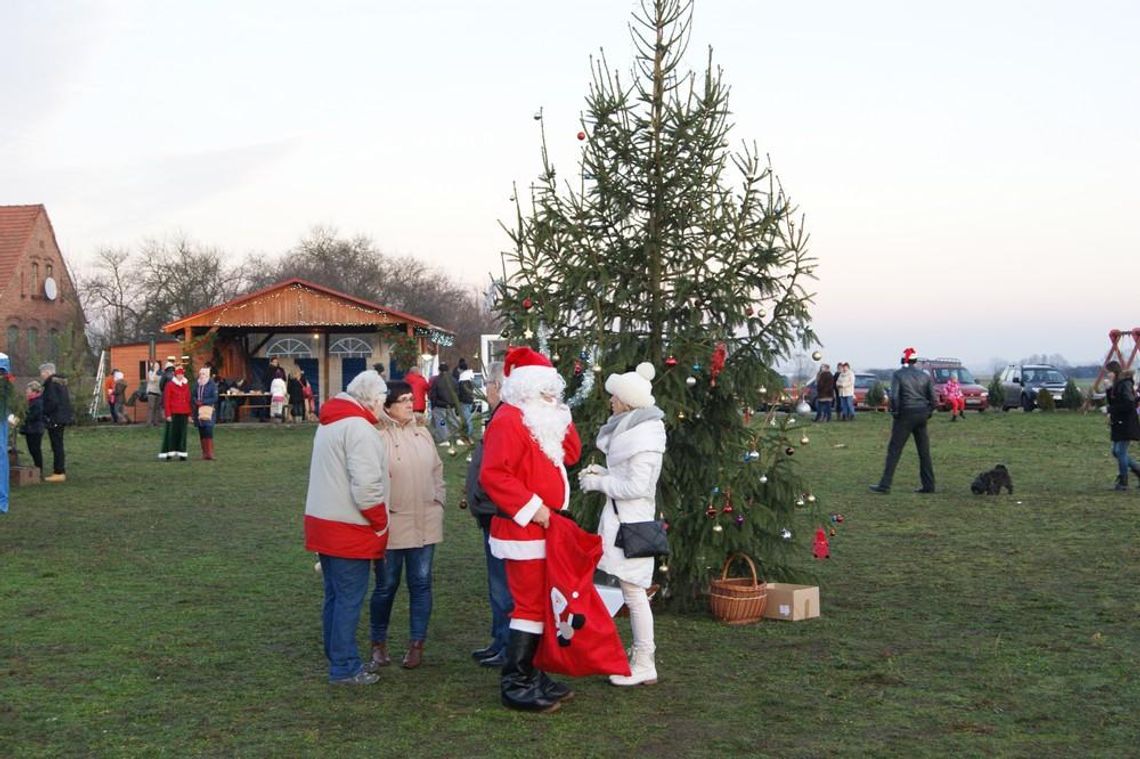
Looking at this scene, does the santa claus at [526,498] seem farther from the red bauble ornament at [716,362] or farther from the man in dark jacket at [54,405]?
the man in dark jacket at [54,405]

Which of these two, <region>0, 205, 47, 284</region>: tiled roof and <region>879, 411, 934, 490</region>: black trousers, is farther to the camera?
<region>0, 205, 47, 284</region>: tiled roof

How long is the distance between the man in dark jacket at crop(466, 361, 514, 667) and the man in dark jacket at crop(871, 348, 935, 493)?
10106mm

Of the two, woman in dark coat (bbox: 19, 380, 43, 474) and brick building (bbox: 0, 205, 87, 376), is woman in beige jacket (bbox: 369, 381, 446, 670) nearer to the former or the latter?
woman in dark coat (bbox: 19, 380, 43, 474)

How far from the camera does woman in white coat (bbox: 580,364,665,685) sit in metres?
6.86

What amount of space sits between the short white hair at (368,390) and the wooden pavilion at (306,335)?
30.5 metres

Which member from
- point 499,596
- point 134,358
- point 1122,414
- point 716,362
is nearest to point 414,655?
point 499,596

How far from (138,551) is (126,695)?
5.69m

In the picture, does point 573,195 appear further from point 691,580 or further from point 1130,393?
point 1130,393

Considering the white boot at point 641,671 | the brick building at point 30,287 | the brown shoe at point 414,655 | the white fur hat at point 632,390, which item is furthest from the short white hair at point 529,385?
the brick building at point 30,287

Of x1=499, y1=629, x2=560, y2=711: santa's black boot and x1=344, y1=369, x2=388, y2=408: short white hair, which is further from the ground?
x1=344, y1=369, x2=388, y2=408: short white hair

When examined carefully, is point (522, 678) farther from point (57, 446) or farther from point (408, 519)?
point (57, 446)

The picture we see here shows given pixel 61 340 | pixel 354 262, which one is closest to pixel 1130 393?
pixel 61 340

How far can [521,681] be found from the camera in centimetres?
642

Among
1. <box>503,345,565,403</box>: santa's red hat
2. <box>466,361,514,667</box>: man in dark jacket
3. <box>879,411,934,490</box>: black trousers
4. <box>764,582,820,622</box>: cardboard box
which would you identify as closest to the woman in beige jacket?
<box>466,361,514,667</box>: man in dark jacket
